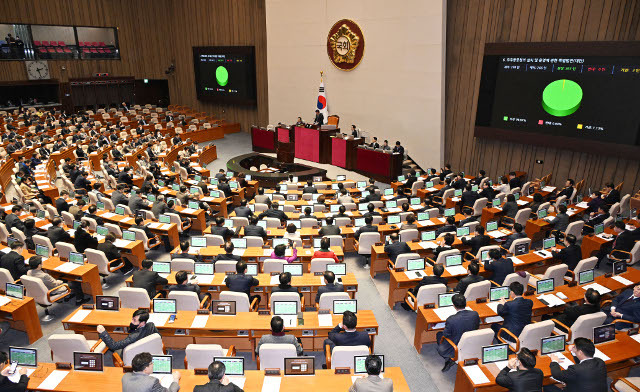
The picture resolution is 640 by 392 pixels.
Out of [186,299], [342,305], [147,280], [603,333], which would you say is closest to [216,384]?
[186,299]

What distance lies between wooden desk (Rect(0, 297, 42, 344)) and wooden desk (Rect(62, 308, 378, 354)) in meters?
1.13

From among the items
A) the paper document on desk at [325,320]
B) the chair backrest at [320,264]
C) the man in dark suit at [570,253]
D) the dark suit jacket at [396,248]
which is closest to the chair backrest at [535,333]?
the paper document on desk at [325,320]

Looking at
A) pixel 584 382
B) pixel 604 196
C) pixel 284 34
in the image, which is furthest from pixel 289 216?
pixel 284 34

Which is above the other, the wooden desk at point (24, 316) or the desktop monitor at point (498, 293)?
the desktop monitor at point (498, 293)

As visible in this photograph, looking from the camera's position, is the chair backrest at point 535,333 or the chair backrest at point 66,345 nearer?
the chair backrest at point 66,345

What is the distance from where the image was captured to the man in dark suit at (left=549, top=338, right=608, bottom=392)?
5.46 meters

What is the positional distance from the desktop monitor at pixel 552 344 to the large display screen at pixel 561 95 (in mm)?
10154

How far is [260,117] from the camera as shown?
28141 mm

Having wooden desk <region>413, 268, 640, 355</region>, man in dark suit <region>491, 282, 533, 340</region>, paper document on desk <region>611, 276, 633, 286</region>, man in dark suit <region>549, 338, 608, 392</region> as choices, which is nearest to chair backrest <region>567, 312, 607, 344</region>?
man in dark suit <region>491, 282, 533, 340</region>

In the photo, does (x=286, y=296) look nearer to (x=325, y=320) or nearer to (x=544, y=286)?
(x=325, y=320)

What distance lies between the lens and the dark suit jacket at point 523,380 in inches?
212

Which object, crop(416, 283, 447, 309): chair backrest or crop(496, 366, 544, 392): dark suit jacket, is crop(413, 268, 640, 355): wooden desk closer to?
crop(416, 283, 447, 309): chair backrest

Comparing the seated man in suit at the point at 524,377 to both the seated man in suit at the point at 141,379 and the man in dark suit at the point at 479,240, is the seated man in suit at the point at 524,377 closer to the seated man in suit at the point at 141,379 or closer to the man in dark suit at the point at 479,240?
the seated man in suit at the point at 141,379

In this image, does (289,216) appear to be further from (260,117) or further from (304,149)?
(260,117)
